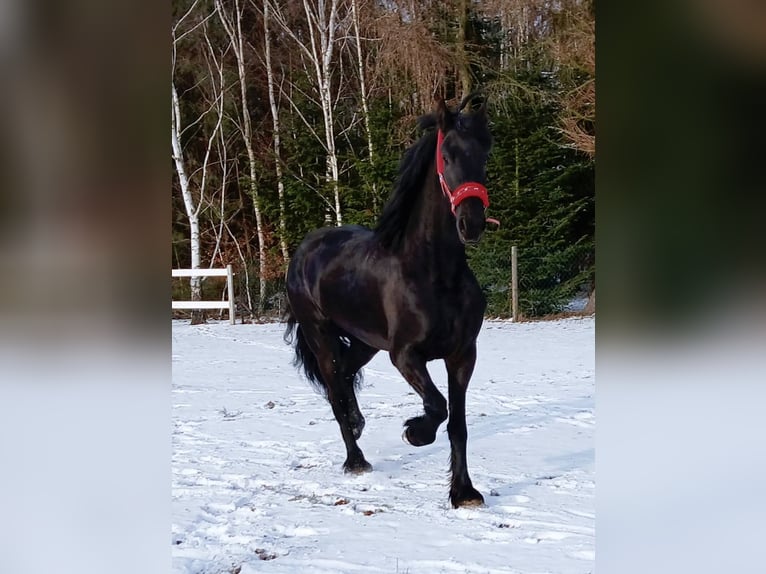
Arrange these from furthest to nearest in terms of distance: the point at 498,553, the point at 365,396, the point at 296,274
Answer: the point at 365,396
the point at 296,274
the point at 498,553

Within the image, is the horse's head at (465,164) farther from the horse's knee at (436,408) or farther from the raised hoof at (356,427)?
the raised hoof at (356,427)

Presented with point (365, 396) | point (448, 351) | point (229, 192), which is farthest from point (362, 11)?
point (365, 396)

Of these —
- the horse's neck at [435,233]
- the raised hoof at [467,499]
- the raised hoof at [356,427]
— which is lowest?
the raised hoof at [467,499]

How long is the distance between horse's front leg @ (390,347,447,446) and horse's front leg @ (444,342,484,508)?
14 centimetres

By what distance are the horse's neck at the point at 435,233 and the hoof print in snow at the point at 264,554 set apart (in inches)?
51.7

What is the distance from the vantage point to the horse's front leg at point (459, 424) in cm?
287

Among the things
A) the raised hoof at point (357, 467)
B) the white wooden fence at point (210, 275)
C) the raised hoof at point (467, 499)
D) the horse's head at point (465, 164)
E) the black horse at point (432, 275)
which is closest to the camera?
the horse's head at point (465, 164)

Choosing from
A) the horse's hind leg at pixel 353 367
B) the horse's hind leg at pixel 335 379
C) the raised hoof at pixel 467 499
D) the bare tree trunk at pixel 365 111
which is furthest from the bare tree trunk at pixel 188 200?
the raised hoof at pixel 467 499

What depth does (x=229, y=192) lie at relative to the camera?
14.4 ft

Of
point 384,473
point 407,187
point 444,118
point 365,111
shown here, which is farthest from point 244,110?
point 384,473

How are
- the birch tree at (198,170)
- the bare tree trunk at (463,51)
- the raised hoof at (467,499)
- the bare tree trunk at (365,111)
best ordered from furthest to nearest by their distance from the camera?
the birch tree at (198,170) → the bare tree trunk at (365,111) → the bare tree trunk at (463,51) → the raised hoof at (467,499)

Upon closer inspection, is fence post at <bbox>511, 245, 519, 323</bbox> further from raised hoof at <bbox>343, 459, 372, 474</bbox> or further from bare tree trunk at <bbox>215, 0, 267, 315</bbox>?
raised hoof at <bbox>343, 459, 372, 474</bbox>
